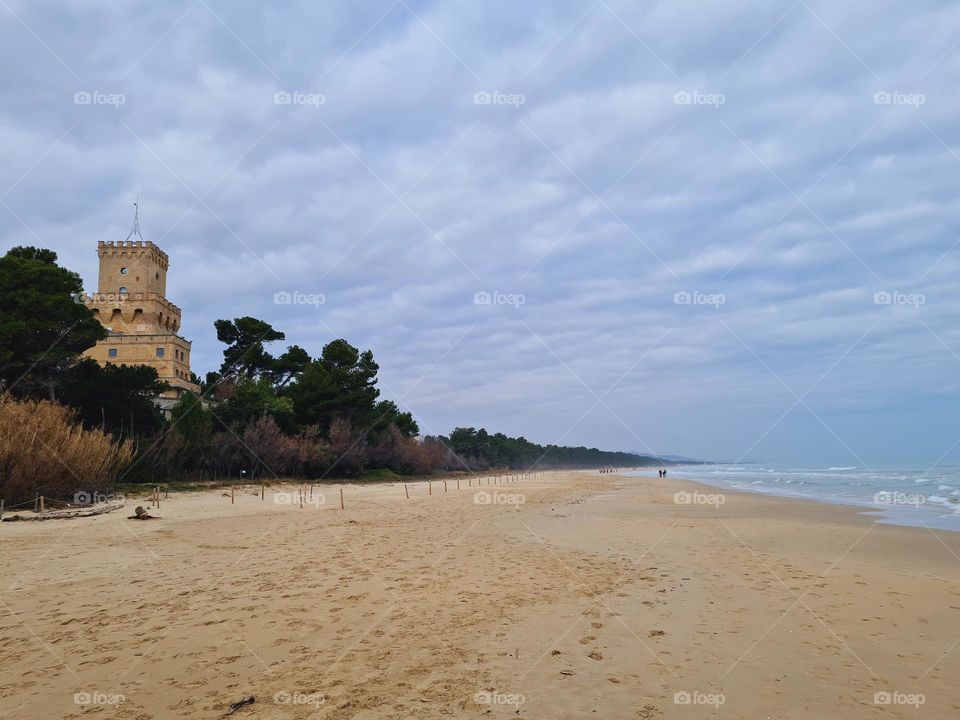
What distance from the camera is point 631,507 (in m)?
27.3

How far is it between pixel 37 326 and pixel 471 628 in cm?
3156

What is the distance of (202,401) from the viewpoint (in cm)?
4900

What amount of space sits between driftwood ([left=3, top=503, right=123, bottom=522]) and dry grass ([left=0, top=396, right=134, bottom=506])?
1.83m

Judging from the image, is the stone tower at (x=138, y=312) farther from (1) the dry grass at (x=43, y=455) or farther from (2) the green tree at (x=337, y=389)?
(1) the dry grass at (x=43, y=455)

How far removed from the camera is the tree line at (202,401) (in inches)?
1156

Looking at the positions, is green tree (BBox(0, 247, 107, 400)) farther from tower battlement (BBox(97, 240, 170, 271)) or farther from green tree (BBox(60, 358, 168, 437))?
tower battlement (BBox(97, 240, 170, 271))

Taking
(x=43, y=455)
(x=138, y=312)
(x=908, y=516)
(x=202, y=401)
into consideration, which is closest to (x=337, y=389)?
(x=202, y=401)

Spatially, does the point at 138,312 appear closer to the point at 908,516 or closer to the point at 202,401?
the point at 202,401

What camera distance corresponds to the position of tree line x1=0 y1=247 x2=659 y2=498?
2938 cm

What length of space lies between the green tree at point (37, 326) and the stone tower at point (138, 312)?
26.4 metres

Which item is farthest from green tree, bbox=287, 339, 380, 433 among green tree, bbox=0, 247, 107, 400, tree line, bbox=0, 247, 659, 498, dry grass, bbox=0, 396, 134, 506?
dry grass, bbox=0, 396, 134, 506

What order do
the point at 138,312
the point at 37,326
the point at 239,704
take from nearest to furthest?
the point at 239,704
the point at 37,326
the point at 138,312

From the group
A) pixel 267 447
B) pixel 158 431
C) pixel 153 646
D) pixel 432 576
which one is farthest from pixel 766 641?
pixel 267 447

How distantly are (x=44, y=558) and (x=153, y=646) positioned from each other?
723cm
